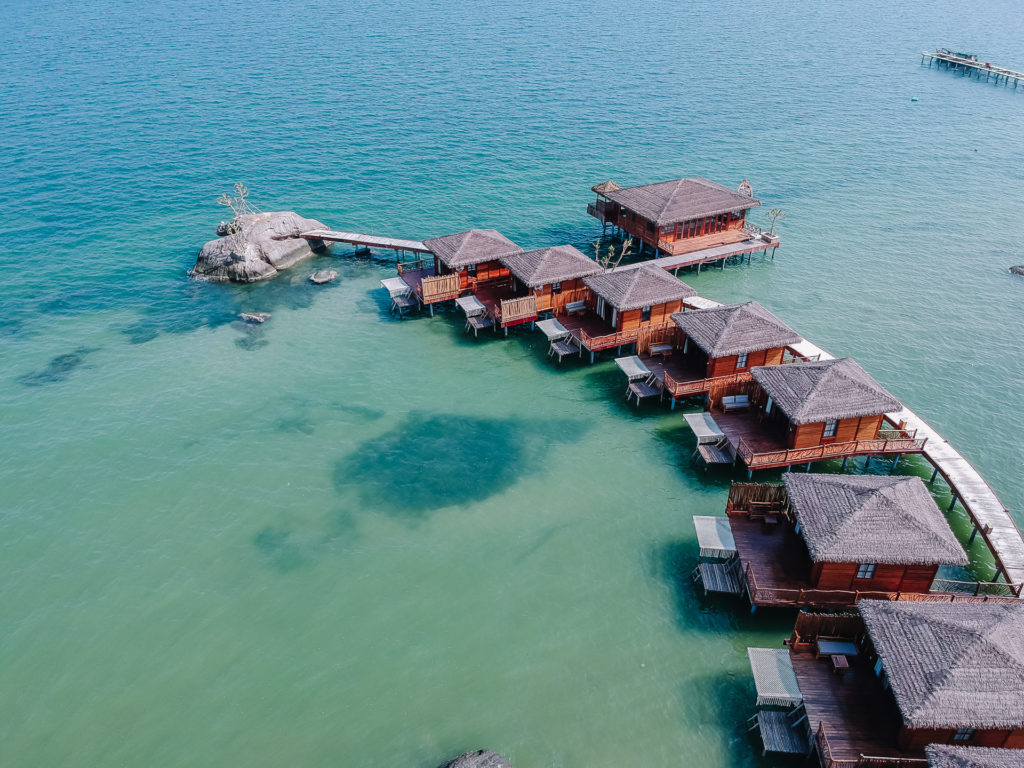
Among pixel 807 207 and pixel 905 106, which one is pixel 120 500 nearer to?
pixel 807 207

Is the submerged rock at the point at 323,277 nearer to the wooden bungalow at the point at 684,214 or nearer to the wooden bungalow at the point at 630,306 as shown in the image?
the wooden bungalow at the point at 630,306

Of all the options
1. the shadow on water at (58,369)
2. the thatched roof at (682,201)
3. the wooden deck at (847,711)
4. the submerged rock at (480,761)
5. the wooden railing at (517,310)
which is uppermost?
the thatched roof at (682,201)

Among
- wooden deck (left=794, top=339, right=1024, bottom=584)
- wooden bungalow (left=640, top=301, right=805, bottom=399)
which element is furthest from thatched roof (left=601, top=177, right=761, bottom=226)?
wooden deck (left=794, top=339, right=1024, bottom=584)

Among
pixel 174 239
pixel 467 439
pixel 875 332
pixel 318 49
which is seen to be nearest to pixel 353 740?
pixel 467 439

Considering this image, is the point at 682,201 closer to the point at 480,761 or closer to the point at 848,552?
the point at 848,552

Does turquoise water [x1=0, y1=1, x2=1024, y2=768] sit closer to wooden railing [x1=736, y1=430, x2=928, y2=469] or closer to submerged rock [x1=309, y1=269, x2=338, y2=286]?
submerged rock [x1=309, y1=269, x2=338, y2=286]

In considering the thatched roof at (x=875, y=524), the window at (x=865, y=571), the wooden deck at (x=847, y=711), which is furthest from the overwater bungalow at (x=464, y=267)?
the wooden deck at (x=847, y=711)
